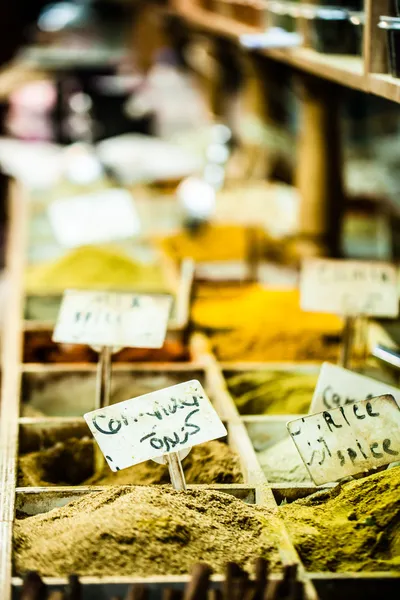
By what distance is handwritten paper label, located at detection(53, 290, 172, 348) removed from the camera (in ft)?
7.95

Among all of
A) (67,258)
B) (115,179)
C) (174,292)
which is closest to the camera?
(174,292)

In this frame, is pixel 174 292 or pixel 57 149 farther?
pixel 57 149

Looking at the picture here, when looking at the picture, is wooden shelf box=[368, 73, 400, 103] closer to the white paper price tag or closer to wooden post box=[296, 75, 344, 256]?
wooden post box=[296, 75, 344, 256]

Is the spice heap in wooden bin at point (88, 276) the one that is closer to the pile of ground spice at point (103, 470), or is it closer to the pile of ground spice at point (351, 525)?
the pile of ground spice at point (103, 470)

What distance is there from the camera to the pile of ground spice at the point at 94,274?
396cm

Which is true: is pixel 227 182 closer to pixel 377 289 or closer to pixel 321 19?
pixel 321 19

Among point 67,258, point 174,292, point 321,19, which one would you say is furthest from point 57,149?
point 321,19

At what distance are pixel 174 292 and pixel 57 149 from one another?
399cm

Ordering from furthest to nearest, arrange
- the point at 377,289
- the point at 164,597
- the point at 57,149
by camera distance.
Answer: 1. the point at 57,149
2. the point at 377,289
3. the point at 164,597

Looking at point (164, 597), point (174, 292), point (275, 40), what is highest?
point (275, 40)

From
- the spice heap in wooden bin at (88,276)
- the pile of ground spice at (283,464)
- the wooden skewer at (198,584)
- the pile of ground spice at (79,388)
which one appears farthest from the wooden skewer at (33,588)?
the spice heap in wooden bin at (88,276)

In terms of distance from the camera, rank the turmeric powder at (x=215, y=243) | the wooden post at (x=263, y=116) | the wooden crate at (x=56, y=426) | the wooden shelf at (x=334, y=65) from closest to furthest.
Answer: the wooden crate at (x=56, y=426)
the wooden shelf at (x=334, y=65)
the turmeric powder at (x=215, y=243)
the wooden post at (x=263, y=116)

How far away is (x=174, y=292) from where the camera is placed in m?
3.86

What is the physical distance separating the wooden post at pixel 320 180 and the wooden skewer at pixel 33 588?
121 inches
